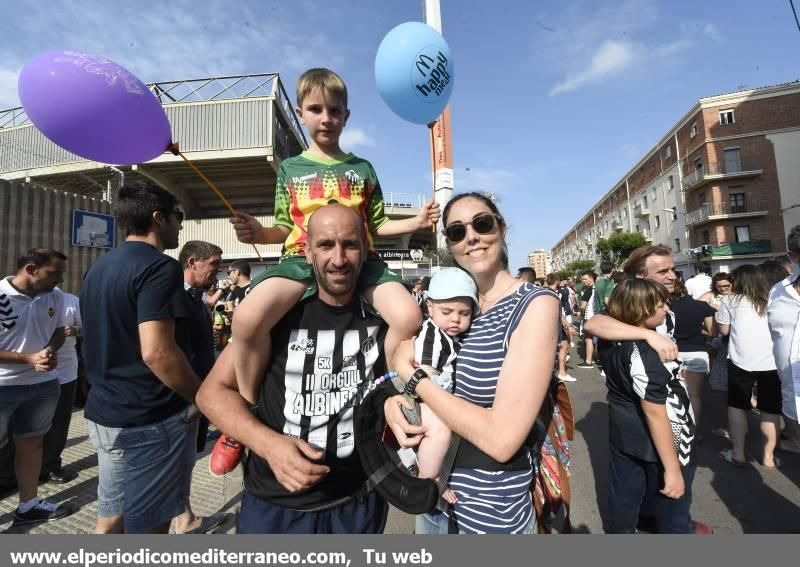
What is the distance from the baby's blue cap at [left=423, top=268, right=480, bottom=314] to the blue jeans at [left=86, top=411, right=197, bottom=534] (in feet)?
5.83

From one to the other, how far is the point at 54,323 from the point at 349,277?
3705 millimetres

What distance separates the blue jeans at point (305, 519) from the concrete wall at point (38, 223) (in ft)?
26.3

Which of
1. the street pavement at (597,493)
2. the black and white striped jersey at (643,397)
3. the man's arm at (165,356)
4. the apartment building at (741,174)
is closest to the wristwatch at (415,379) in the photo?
the man's arm at (165,356)

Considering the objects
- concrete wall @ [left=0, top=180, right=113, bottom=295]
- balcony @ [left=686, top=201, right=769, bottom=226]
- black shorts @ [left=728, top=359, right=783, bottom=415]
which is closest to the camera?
black shorts @ [left=728, top=359, right=783, bottom=415]

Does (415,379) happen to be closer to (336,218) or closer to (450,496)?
(450,496)

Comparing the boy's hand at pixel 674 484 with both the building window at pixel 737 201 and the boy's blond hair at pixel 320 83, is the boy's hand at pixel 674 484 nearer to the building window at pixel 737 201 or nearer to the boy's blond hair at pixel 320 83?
the boy's blond hair at pixel 320 83

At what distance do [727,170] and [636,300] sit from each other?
1619 inches

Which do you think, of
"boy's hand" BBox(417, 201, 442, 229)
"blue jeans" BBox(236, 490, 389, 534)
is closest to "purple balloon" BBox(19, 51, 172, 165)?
"boy's hand" BBox(417, 201, 442, 229)

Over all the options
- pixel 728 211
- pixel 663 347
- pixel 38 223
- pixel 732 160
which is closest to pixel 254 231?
pixel 663 347

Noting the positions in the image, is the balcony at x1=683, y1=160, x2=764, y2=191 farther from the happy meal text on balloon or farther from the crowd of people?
the happy meal text on balloon

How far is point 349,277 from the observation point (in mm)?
1407

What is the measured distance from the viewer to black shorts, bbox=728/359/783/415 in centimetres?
389

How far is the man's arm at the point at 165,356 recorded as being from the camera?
1.93 metres

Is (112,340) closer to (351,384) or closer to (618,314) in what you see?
(351,384)
